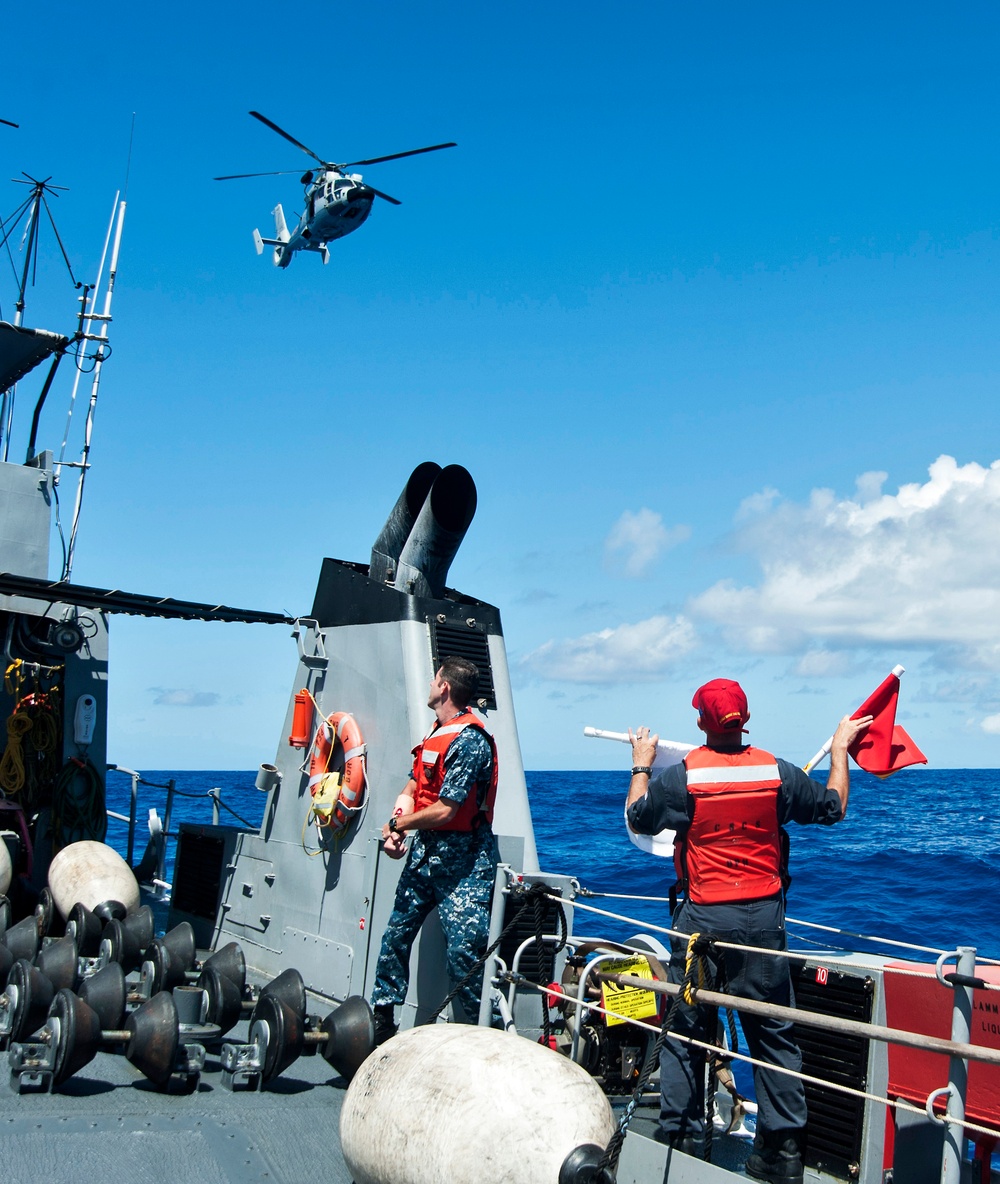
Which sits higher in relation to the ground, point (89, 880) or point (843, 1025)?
point (843, 1025)

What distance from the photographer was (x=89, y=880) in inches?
263

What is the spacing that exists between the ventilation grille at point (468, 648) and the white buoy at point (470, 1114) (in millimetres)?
2615

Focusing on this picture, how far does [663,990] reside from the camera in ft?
11.0

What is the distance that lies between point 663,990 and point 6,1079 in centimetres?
281

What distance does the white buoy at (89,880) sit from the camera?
6633mm

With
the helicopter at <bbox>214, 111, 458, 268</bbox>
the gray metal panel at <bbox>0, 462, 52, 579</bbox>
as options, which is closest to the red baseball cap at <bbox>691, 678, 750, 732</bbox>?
the gray metal panel at <bbox>0, 462, 52, 579</bbox>

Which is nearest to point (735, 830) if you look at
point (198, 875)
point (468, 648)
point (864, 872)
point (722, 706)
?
point (722, 706)

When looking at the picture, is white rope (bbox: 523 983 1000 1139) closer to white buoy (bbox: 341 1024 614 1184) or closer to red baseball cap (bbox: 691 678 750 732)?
white buoy (bbox: 341 1024 614 1184)

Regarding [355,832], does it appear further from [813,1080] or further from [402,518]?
[813,1080]

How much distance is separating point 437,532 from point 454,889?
209 centimetres

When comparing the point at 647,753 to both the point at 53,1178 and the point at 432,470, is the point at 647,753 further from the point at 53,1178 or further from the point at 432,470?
the point at 432,470

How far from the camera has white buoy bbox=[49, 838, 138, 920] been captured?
663cm

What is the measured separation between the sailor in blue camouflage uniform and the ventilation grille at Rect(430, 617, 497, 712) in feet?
3.15

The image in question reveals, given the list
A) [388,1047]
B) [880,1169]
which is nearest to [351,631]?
[388,1047]
